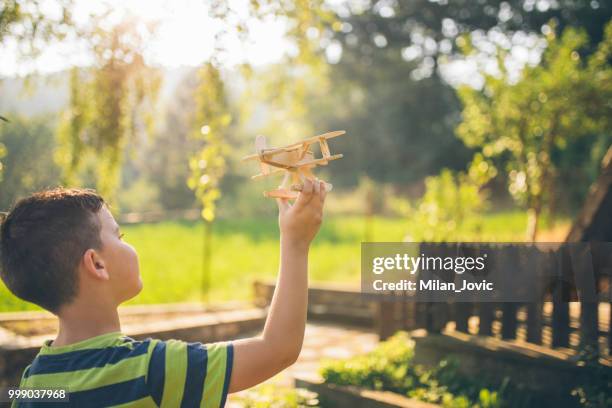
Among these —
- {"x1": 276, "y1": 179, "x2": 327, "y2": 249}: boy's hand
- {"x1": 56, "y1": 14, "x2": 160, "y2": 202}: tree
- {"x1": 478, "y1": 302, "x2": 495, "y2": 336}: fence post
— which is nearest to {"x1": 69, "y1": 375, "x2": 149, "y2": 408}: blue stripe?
{"x1": 276, "y1": 179, "x2": 327, "y2": 249}: boy's hand

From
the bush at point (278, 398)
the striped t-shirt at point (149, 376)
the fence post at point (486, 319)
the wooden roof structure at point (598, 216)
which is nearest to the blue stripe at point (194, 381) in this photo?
the striped t-shirt at point (149, 376)

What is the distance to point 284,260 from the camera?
129 centimetres

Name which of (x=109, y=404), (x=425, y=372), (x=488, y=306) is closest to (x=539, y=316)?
(x=488, y=306)

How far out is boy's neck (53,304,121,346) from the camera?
1.42 meters

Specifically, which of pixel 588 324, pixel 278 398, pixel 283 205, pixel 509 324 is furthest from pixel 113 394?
pixel 509 324

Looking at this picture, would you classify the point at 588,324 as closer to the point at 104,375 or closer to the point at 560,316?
the point at 560,316

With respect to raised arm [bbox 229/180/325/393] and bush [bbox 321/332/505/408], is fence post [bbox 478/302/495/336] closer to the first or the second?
bush [bbox 321/332/505/408]

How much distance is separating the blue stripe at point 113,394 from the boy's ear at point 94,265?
0.89 ft

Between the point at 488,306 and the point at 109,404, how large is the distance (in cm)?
338

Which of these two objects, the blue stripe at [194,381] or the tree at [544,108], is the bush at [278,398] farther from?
the tree at [544,108]

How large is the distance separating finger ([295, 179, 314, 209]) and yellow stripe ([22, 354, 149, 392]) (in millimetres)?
500

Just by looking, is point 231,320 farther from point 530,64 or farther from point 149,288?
point 530,64

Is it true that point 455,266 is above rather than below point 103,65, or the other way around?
below

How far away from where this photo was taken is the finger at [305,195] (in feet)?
4.16
